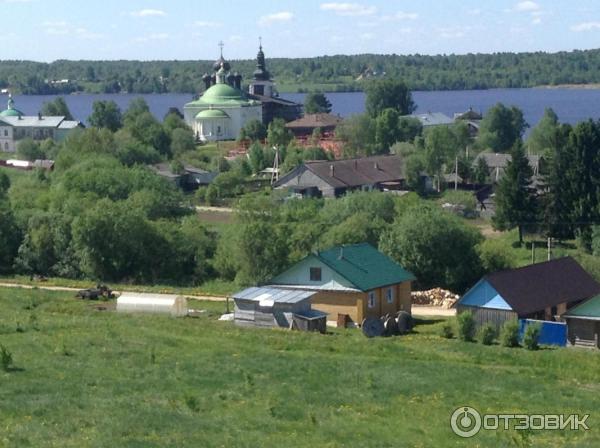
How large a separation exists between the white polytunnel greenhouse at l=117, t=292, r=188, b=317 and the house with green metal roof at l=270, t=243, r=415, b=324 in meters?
2.49

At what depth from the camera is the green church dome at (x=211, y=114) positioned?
83812mm

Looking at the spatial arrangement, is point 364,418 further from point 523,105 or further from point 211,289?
point 523,105

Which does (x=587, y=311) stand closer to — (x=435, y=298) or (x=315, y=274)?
(x=315, y=274)

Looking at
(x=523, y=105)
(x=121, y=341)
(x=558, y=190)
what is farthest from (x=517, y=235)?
(x=523, y=105)

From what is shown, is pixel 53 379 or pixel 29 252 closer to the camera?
pixel 53 379

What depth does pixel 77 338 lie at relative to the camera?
2247 centimetres

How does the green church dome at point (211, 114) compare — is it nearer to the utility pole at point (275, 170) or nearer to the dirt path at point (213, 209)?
the utility pole at point (275, 170)

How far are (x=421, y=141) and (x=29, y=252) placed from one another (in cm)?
3607

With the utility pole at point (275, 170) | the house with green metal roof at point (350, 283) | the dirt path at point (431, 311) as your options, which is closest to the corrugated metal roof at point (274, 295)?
the house with green metal roof at point (350, 283)

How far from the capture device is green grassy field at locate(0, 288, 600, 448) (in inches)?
605

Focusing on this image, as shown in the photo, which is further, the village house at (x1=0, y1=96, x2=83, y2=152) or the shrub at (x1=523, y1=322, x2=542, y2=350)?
the village house at (x1=0, y1=96, x2=83, y2=152)

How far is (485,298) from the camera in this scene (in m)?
26.4

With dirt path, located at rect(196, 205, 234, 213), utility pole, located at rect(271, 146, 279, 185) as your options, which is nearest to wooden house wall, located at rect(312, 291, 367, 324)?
dirt path, located at rect(196, 205, 234, 213)

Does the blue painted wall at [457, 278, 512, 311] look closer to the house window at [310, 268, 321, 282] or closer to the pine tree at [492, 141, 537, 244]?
the house window at [310, 268, 321, 282]
